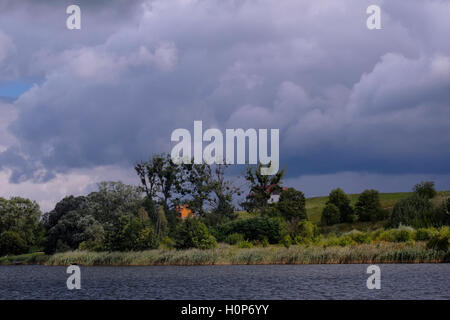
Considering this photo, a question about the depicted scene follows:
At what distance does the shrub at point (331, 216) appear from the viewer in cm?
7050

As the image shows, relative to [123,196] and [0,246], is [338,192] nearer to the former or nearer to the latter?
[123,196]

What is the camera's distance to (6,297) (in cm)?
2714

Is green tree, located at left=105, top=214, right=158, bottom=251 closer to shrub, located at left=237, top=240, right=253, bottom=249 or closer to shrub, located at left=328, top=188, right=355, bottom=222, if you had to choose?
shrub, located at left=237, top=240, right=253, bottom=249

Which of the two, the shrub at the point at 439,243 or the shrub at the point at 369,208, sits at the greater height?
the shrub at the point at 369,208

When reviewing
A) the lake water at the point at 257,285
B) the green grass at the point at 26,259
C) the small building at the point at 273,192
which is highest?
the small building at the point at 273,192

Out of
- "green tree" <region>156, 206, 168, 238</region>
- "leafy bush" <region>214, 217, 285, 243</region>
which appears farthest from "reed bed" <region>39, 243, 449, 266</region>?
"green tree" <region>156, 206, 168, 238</region>

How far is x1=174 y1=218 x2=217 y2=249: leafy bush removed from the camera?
48.4 meters

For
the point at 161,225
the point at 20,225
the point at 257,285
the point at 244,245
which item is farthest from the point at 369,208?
the point at 20,225

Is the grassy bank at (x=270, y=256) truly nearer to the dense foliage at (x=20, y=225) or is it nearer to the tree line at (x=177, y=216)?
the tree line at (x=177, y=216)

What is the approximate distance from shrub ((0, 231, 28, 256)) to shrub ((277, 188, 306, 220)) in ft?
120

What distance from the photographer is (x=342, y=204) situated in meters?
71.8

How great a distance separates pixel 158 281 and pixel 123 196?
40.4 meters

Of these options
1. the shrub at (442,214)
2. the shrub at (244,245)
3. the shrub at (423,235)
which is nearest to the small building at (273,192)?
the shrub at (244,245)

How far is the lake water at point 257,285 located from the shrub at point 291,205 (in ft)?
108
